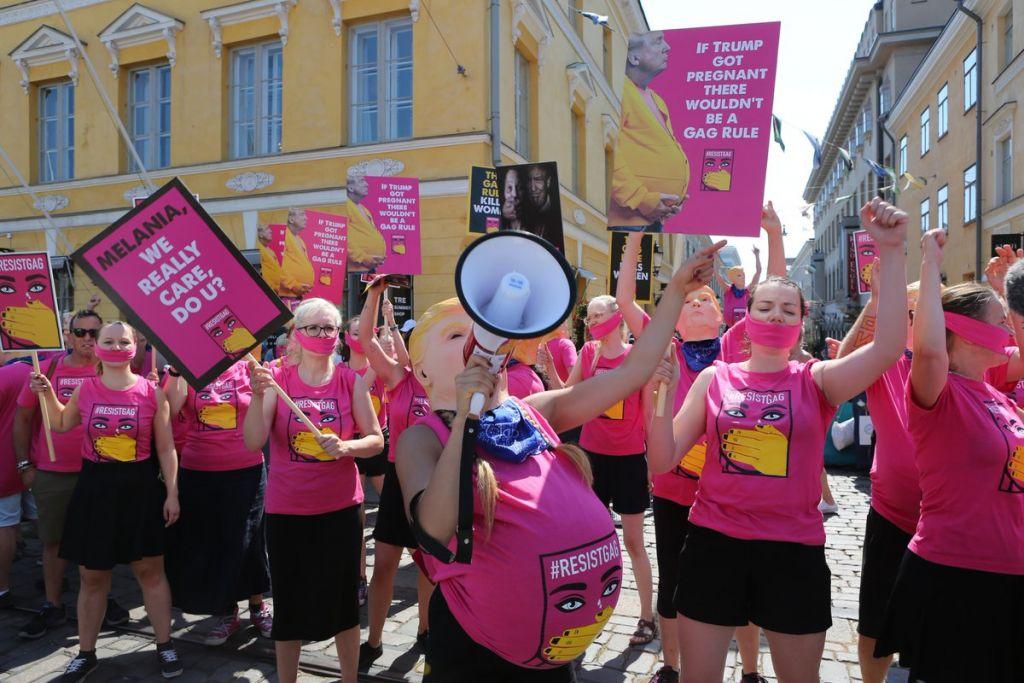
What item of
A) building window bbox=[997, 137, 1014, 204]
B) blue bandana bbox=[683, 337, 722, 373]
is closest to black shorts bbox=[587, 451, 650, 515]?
blue bandana bbox=[683, 337, 722, 373]

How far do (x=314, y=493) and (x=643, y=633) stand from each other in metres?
2.22

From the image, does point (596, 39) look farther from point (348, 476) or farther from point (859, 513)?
point (348, 476)

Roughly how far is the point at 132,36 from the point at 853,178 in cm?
4026

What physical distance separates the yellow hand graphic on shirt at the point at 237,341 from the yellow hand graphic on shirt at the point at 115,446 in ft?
5.18

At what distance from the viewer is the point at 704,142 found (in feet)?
9.63

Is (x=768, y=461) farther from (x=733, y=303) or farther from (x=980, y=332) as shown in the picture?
(x=733, y=303)

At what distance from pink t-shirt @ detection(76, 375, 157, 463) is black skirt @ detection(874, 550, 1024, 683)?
406cm

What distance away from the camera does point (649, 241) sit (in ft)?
19.4

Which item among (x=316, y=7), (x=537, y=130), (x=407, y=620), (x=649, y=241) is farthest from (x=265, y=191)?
(x=407, y=620)

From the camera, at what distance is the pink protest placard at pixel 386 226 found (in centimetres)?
820

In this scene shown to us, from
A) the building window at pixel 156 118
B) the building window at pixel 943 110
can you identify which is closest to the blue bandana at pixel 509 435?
the building window at pixel 156 118

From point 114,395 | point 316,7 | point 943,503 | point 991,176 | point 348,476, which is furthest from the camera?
→ point 991,176

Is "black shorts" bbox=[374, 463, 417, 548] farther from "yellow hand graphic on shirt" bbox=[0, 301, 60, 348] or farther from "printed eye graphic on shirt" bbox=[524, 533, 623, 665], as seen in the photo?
"yellow hand graphic on shirt" bbox=[0, 301, 60, 348]

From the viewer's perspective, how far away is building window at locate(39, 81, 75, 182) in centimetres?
1638
